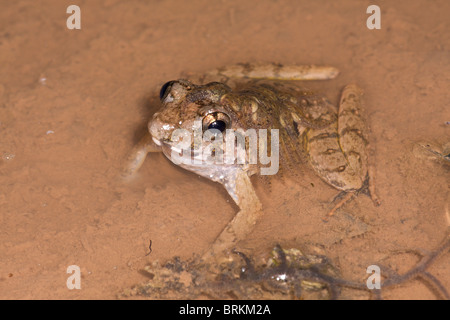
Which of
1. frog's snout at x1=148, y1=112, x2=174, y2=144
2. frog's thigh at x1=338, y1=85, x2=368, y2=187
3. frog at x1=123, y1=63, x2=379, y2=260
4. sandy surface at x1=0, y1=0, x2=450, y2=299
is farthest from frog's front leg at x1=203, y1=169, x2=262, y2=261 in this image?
frog's thigh at x1=338, y1=85, x2=368, y2=187

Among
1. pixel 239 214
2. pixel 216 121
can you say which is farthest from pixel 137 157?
pixel 239 214

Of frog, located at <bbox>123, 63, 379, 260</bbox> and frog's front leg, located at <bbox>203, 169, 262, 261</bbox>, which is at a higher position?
frog, located at <bbox>123, 63, 379, 260</bbox>

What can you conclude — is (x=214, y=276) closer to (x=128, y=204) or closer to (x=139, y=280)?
(x=139, y=280)

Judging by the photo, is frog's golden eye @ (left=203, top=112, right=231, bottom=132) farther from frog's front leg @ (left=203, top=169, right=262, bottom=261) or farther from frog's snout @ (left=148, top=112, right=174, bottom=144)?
frog's front leg @ (left=203, top=169, right=262, bottom=261)

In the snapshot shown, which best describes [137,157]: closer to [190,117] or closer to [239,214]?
[190,117]

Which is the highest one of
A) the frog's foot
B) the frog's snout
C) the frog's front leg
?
the frog's snout

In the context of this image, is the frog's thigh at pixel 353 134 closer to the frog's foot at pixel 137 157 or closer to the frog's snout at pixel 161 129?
the frog's snout at pixel 161 129

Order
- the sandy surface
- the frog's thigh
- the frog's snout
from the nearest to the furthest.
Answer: the frog's snout, the sandy surface, the frog's thigh
